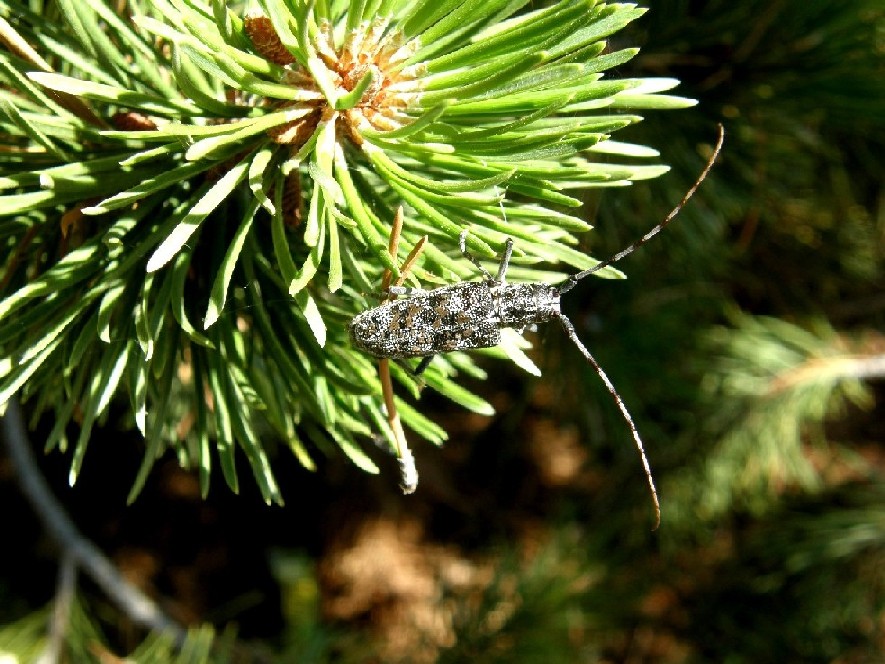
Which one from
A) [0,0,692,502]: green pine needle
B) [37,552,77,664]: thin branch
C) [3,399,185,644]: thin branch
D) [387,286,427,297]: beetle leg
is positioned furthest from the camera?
[3,399,185,644]: thin branch

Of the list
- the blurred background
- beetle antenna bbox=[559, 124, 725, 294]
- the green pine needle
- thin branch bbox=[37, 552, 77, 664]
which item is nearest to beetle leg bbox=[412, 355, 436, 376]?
the green pine needle

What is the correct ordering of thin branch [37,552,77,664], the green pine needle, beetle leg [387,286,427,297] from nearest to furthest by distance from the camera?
1. the green pine needle
2. beetle leg [387,286,427,297]
3. thin branch [37,552,77,664]

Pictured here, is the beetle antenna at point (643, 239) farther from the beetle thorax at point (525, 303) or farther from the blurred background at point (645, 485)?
the blurred background at point (645, 485)

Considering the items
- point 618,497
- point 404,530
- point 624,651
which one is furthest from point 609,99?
point 624,651

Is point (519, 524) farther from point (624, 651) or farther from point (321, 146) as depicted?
point (321, 146)

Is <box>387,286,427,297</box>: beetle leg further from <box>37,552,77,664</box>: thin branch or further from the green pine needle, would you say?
<box>37,552,77,664</box>: thin branch

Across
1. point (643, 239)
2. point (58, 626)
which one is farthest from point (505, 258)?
point (58, 626)
